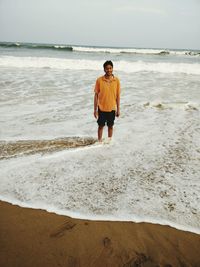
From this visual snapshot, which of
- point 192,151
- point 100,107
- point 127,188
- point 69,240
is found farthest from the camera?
point 100,107

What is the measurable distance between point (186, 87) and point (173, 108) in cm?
455

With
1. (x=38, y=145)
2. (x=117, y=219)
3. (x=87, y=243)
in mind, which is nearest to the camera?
(x=87, y=243)

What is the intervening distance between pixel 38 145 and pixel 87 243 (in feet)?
8.88

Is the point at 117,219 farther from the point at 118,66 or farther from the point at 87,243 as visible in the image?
the point at 118,66

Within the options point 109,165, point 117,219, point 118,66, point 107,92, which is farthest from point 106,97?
point 118,66

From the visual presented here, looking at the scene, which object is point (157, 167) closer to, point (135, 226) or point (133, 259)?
point (135, 226)

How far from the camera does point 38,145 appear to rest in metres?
5.00

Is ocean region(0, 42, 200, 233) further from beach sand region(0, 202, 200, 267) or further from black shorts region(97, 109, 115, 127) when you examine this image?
black shorts region(97, 109, 115, 127)

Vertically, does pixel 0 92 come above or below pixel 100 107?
below

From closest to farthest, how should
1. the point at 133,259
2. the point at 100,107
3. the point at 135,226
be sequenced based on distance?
1. the point at 133,259
2. the point at 135,226
3. the point at 100,107

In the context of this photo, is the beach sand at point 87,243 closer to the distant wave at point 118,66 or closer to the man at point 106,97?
the man at point 106,97

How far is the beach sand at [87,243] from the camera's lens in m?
2.41

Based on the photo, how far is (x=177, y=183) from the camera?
374 cm

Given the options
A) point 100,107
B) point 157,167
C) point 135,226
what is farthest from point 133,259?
point 100,107
